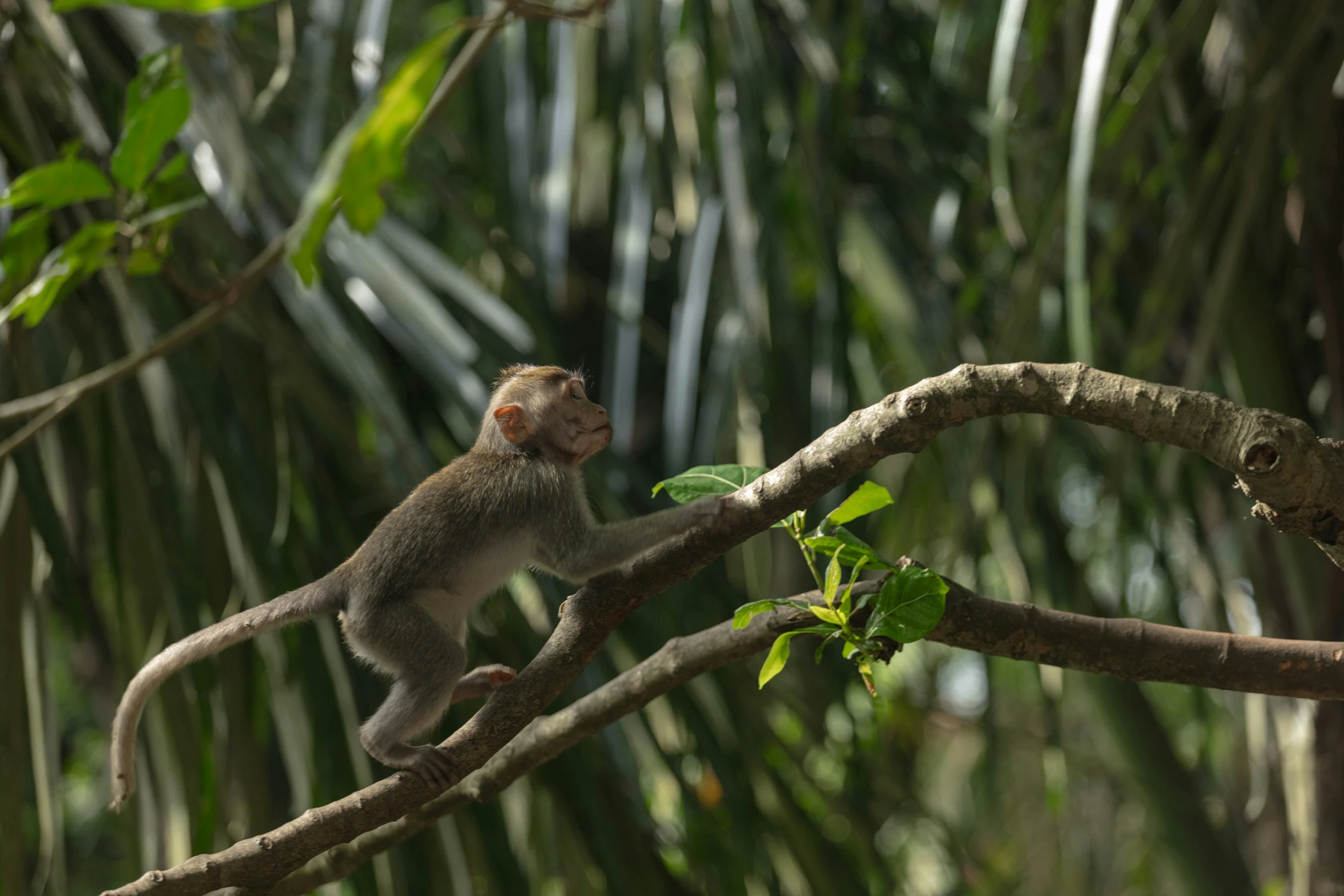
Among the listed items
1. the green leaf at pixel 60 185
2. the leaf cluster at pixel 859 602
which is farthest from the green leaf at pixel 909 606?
the green leaf at pixel 60 185

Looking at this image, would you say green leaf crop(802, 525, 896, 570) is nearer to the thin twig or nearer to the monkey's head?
the monkey's head

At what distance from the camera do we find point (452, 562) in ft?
6.91

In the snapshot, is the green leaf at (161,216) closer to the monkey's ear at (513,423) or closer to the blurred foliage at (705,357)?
the blurred foliage at (705,357)

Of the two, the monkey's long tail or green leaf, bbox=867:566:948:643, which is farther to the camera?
the monkey's long tail

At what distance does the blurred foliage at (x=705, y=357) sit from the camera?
2453mm

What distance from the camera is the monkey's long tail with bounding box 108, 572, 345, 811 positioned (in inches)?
67.7

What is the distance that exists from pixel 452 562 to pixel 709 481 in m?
0.72

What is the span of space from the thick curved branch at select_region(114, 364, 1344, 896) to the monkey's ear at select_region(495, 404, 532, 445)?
86 cm

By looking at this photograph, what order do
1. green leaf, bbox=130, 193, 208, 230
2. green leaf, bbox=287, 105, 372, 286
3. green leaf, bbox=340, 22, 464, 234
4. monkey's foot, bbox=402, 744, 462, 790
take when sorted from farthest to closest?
green leaf, bbox=130, 193, 208, 230
monkey's foot, bbox=402, 744, 462, 790
green leaf, bbox=287, 105, 372, 286
green leaf, bbox=340, 22, 464, 234

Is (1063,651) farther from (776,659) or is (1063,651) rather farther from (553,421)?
(553,421)

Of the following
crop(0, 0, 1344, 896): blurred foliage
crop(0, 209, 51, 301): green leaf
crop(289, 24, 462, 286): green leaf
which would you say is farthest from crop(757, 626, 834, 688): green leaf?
crop(0, 209, 51, 301): green leaf

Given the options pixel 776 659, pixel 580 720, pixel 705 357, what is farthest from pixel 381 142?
pixel 705 357

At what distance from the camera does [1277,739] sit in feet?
11.3

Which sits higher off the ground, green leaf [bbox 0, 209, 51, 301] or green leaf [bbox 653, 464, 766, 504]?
green leaf [bbox 0, 209, 51, 301]
